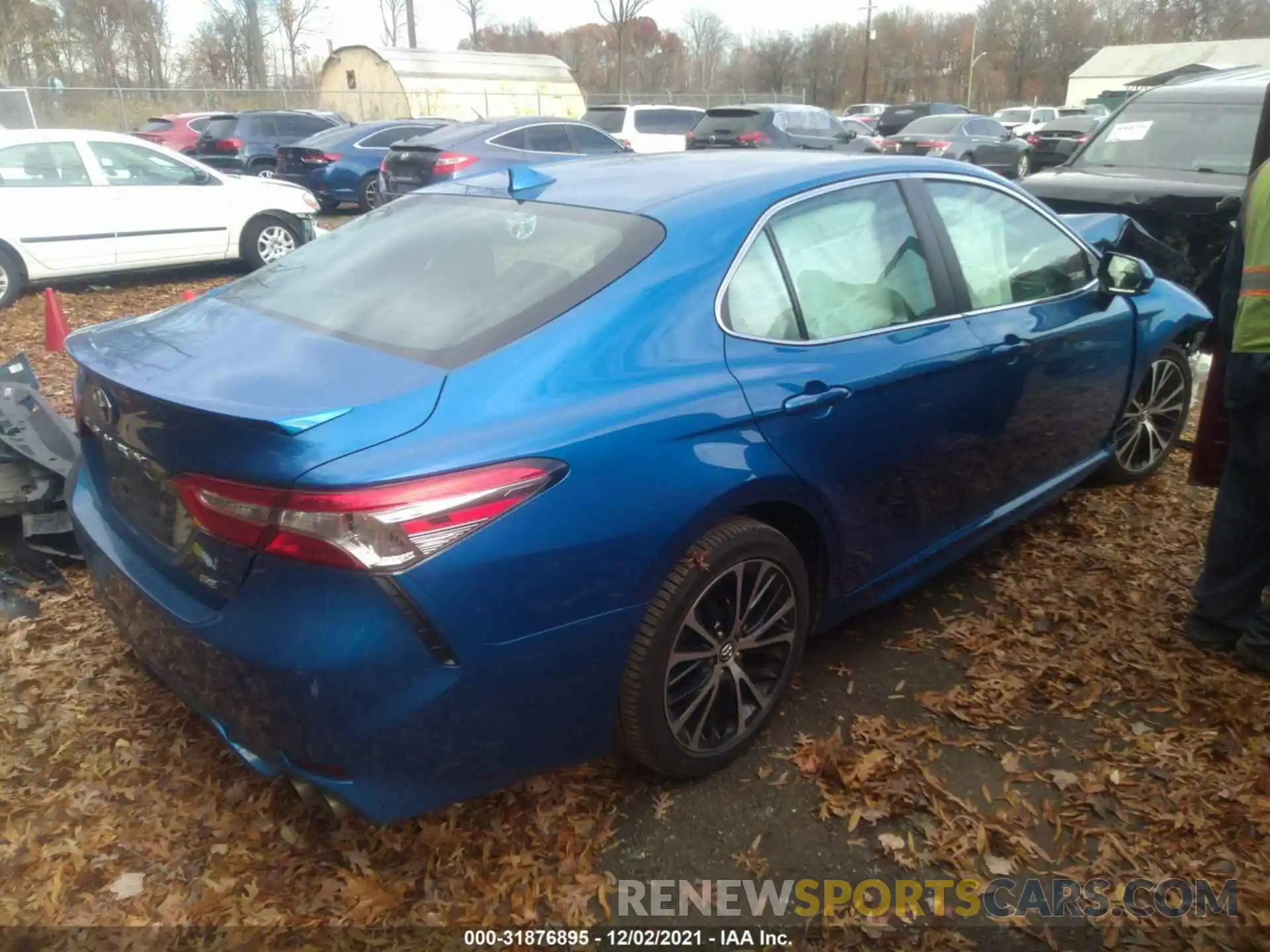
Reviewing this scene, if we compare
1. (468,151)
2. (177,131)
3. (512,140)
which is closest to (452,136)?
(468,151)

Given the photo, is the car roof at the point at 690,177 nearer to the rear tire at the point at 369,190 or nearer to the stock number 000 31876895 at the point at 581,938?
the stock number 000 31876895 at the point at 581,938

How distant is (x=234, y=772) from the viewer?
9.26 feet

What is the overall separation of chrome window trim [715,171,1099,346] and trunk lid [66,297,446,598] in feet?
3.12

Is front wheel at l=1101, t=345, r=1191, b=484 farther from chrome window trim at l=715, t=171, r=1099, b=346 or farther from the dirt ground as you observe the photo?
the dirt ground

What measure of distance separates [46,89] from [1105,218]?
94.2ft

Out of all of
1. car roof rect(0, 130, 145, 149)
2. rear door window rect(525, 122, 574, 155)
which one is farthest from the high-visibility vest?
rear door window rect(525, 122, 574, 155)

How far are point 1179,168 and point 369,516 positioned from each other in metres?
7.87

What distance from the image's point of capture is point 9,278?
865 cm

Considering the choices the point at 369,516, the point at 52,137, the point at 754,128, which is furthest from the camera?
the point at 754,128

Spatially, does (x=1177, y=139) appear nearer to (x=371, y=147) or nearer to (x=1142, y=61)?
(x=371, y=147)

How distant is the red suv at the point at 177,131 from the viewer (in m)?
20.1

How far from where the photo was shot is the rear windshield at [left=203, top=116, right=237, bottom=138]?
19.0m

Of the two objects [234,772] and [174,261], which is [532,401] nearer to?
[234,772]

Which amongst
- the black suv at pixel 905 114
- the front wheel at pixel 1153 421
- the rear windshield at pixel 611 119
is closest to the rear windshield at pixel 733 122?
the rear windshield at pixel 611 119
